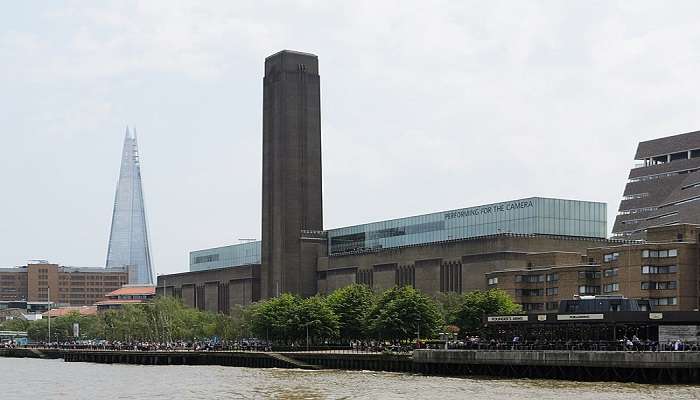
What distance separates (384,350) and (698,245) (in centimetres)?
4474

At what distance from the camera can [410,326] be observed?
16238 cm

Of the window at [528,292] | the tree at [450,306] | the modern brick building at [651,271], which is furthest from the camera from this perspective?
the window at [528,292]

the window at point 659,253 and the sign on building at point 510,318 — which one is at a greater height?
the window at point 659,253

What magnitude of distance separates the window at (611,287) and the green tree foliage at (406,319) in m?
24.5

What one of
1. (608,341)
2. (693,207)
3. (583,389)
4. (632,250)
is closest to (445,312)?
(632,250)

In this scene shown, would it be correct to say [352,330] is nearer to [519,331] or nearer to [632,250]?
[632,250]

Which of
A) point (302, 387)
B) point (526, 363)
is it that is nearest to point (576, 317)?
point (526, 363)

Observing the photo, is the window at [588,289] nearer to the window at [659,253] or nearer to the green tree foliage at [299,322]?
the window at [659,253]

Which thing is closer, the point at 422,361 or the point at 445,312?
the point at 422,361

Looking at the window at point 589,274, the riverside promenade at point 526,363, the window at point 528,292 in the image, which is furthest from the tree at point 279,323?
the window at point 589,274

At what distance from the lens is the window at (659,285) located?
519ft

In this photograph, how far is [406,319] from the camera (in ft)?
534

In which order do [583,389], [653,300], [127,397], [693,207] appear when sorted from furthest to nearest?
1. [693,207]
2. [653,300]
3. [127,397]
4. [583,389]

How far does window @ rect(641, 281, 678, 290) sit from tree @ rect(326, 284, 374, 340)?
141 feet
